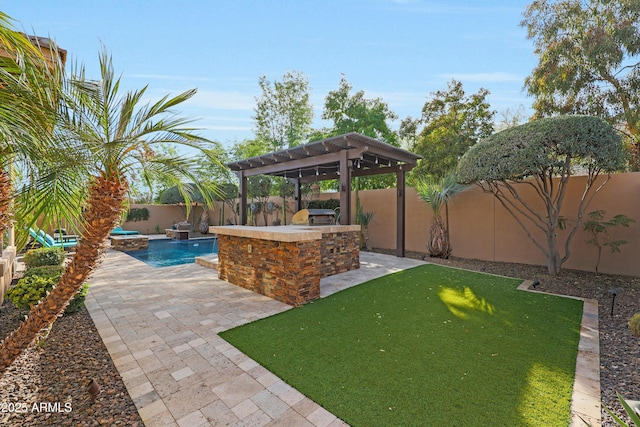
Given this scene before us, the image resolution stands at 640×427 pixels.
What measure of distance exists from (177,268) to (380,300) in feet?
21.0

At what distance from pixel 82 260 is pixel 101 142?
3.70 ft

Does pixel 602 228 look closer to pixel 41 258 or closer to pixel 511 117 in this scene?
pixel 41 258

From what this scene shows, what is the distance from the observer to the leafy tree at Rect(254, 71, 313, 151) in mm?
22000

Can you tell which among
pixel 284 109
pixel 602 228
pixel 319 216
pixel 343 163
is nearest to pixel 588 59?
pixel 602 228

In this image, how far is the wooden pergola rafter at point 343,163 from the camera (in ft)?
26.3

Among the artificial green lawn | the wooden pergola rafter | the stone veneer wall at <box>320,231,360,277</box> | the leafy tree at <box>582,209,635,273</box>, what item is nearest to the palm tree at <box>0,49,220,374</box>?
the artificial green lawn

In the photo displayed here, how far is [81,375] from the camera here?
3.03 metres

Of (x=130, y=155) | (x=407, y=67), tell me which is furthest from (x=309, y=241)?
(x=407, y=67)

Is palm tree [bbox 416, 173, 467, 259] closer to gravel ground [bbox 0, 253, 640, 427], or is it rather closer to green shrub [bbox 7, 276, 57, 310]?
gravel ground [bbox 0, 253, 640, 427]

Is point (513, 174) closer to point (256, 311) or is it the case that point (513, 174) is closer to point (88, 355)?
point (256, 311)

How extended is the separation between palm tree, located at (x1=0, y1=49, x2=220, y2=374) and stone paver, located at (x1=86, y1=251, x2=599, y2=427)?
107 centimetres

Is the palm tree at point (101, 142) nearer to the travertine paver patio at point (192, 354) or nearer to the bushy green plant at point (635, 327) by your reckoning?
the travertine paver patio at point (192, 354)

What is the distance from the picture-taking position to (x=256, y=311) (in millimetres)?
4844

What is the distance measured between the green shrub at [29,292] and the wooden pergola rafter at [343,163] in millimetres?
6425
